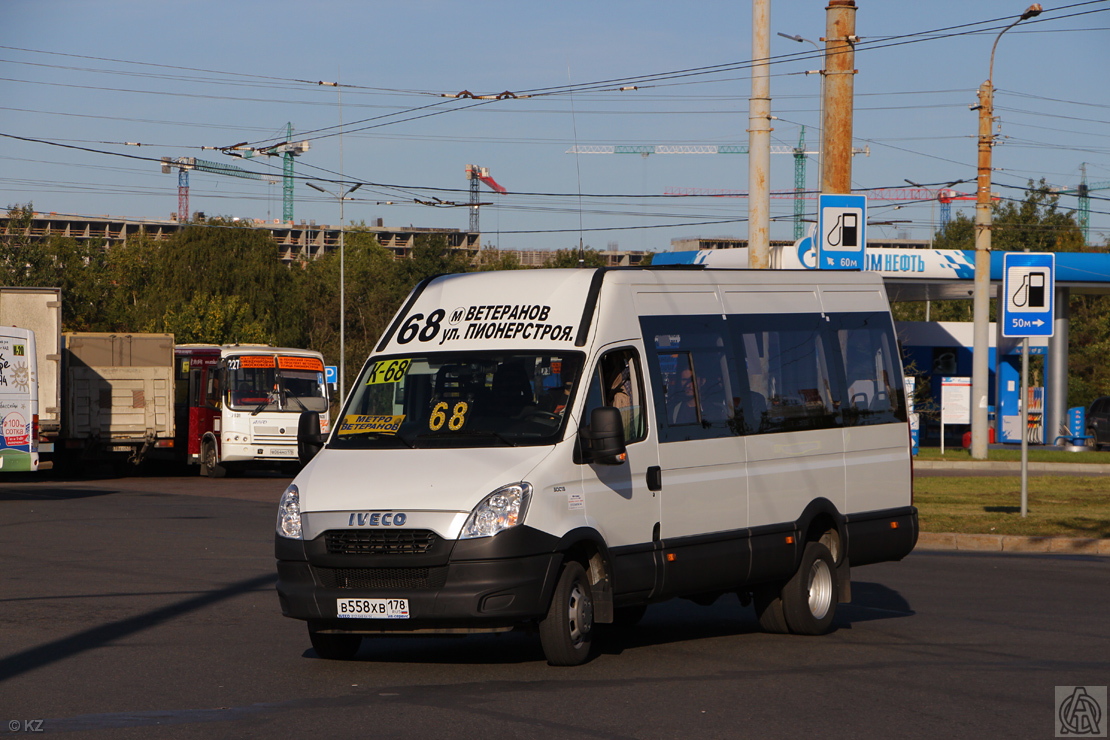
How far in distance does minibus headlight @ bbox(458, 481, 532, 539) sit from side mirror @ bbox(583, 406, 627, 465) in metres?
0.60

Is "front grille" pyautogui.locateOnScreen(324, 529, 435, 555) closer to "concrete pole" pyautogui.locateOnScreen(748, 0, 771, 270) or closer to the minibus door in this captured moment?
the minibus door

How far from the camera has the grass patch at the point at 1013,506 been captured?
17.4m

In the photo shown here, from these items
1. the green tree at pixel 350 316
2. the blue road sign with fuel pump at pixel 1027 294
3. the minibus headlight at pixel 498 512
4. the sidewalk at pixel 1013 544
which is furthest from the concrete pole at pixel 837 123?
the green tree at pixel 350 316

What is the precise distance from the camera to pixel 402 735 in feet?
21.8

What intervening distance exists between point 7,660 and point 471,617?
3.02m

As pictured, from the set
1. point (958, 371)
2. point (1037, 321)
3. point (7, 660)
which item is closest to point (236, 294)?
point (958, 371)

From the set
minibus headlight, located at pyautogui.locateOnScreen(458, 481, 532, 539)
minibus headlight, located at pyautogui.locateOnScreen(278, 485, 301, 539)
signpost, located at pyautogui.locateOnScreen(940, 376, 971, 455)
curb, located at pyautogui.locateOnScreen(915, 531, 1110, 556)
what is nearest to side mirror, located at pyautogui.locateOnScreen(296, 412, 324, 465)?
minibus headlight, located at pyautogui.locateOnScreen(278, 485, 301, 539)

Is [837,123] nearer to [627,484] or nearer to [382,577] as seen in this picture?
[627,484]

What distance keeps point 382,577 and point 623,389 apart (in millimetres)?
2050

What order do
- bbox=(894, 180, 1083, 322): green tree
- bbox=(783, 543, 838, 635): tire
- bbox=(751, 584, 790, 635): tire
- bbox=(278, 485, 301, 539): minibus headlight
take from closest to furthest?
bbox=(278, 485, 301, 539): minibus headlight → bbox=(783, 543, 838, 635): tire → bbox=(751, 584, 790, 635): tire → bbox=(894, 180, 1083, 322): green tree

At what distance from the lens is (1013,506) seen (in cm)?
2062

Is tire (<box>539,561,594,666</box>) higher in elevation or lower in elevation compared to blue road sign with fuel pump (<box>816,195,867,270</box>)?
lower

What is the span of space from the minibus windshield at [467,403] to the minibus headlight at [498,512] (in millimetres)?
484

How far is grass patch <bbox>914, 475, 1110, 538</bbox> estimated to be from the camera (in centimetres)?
1744
